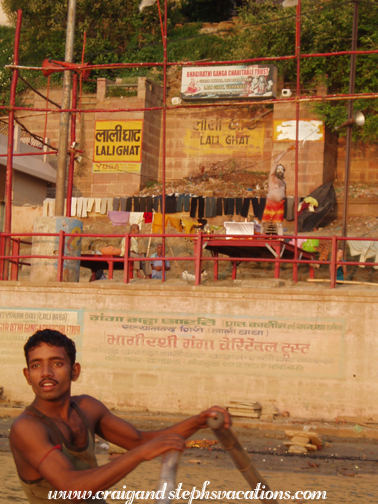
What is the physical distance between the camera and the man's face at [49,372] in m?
2.60

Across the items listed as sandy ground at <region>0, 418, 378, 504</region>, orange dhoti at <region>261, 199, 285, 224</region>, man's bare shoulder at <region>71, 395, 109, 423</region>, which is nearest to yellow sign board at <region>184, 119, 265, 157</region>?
orange dhoti at <region>261, 199, 285, 224</region>

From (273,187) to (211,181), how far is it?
14792mm

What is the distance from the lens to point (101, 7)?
1453 inches

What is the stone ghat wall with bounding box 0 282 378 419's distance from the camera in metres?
10.6

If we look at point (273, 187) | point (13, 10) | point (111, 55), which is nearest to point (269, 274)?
point (273, 187)

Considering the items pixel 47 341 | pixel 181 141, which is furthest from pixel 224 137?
pixel 47 341

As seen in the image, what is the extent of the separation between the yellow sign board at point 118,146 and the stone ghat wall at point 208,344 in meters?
18.0

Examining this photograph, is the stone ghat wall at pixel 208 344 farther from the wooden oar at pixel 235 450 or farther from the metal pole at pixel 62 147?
the wooden oar at pixel 235 450

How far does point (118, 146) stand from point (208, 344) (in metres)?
19.8

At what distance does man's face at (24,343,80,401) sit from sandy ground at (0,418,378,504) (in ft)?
12.4

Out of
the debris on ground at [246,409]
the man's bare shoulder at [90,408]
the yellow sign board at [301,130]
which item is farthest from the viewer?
the yellow sign board at [301,130]

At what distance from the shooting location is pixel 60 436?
2.58 metres

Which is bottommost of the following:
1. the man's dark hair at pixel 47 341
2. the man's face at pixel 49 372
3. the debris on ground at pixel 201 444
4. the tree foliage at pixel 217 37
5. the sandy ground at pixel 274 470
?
the debris on ground at pixel 201 444

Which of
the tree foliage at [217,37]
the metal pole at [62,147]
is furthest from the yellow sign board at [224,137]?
the metal pole at [62,147]
